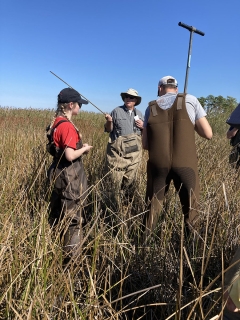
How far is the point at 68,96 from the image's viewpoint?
2.11 metres

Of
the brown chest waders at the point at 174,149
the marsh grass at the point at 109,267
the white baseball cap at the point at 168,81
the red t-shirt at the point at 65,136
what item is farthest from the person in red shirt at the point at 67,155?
the white baseball cap at the point at 168,81

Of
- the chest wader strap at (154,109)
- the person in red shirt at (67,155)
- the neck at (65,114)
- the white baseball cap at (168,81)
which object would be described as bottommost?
the person in red shirt at (67,155)

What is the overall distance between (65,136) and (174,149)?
0.83 metres

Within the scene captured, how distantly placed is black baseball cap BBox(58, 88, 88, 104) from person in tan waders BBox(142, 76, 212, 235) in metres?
0.58

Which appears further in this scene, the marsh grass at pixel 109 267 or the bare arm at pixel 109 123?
the bare arm at pixel 109 123

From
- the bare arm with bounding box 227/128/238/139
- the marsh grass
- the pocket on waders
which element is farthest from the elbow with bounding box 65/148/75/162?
the bare arm with bounding box 227/128/238/139

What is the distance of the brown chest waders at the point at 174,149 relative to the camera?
77.9 inches

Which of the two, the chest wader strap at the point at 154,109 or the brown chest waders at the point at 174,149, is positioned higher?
the chest wader strap at the point at 154,109

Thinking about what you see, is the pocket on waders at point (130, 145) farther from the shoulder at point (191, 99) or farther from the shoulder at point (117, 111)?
the shoulder at point (191, 99)

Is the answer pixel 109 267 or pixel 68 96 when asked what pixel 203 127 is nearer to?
pixel 68 96

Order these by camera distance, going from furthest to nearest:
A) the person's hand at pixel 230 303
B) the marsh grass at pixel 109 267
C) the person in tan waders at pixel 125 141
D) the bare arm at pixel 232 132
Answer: the person in tan waders at pixel 125 141
the bare arm at pixel 232 132
the marsh grass at pixel 109 267
the person's hand at pixel 230 303

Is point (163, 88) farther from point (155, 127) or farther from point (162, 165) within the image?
point (162, 165)

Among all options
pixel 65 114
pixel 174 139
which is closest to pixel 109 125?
pixel 65 114

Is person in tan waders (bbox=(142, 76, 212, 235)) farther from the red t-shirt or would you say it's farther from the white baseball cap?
the red t-shirt
